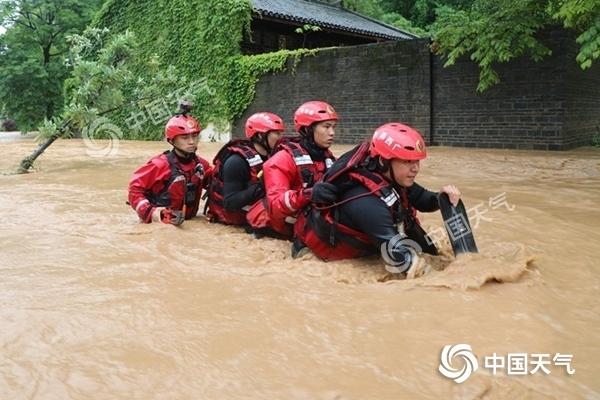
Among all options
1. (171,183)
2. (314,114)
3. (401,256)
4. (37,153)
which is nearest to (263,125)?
(314,114)

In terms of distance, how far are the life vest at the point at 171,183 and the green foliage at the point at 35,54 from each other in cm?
2135

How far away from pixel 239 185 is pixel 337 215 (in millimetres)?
1550

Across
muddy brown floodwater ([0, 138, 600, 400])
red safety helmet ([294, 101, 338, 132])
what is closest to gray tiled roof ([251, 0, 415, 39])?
red safety helmet ([294, 101, 338, 132])

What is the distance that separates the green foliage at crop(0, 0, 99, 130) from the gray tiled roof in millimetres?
10653

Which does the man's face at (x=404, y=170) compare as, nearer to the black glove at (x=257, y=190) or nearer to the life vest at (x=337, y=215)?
the life vest at (x=337, y=215)

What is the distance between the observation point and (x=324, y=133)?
4.67 meters

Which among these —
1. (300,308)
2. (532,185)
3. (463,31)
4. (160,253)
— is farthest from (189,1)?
(300,308)

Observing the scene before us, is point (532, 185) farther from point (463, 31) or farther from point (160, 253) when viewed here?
point (160, 253)

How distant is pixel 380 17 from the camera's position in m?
32.0

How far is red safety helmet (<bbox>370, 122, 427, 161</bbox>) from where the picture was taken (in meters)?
3.61

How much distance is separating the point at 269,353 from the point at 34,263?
103 inches

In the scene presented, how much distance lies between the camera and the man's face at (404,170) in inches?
146

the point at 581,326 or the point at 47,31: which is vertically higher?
the point at 47,31

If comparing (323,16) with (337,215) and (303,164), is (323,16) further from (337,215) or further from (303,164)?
(337,215)
